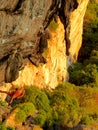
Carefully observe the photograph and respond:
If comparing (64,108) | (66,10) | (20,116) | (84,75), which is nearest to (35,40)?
(20,116)

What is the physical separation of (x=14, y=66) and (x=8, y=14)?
6.08 m

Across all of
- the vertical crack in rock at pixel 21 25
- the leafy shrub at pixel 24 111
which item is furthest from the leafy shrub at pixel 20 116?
the vertical crack in rock at pixel 21 25

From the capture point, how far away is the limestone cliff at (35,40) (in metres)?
39.7

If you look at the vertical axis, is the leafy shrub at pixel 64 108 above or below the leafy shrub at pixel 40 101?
below

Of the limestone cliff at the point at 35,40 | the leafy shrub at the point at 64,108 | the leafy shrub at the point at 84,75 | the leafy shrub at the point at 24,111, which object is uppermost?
the limestone cliff at the point at 35,40

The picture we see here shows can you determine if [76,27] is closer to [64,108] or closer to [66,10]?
[66,10]

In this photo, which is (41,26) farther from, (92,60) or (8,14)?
(92,60)

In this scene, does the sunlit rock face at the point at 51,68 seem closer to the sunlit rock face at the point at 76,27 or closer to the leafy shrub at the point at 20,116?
the sunlit rock face at the point at 76,27

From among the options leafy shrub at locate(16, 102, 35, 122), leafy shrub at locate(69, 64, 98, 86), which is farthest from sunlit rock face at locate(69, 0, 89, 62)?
leafy shrub at locate(16, 102, 35, 122)

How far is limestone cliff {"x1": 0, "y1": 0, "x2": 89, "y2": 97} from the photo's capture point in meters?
39.7

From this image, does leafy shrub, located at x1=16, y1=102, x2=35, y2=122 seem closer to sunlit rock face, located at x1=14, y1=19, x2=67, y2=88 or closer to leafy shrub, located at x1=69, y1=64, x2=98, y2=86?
sunlit rock face, located at x1=14, y1=19, x2=67, y2=88

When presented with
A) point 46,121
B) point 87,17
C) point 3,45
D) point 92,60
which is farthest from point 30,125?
point 87,17

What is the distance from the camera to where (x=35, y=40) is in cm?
4409

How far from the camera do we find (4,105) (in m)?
48.9
